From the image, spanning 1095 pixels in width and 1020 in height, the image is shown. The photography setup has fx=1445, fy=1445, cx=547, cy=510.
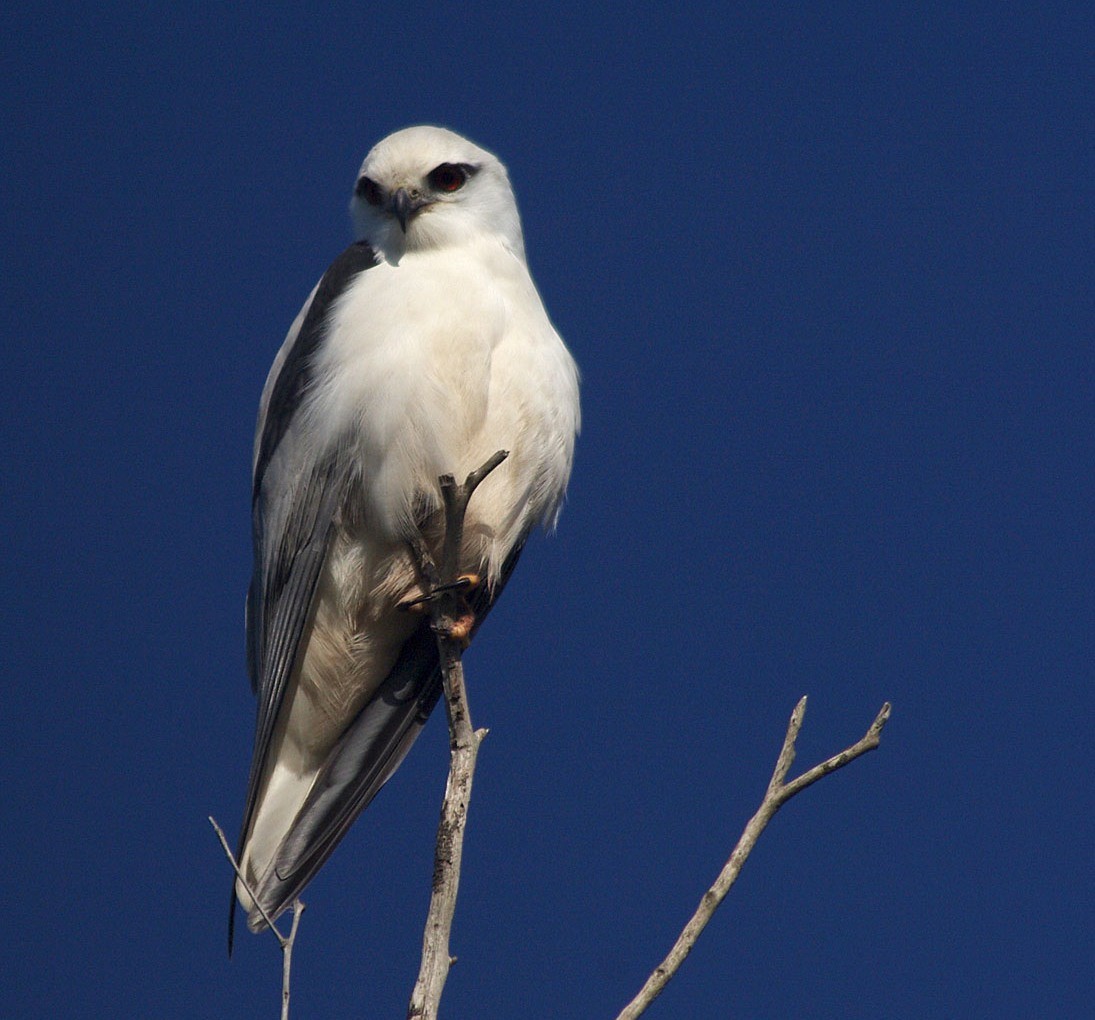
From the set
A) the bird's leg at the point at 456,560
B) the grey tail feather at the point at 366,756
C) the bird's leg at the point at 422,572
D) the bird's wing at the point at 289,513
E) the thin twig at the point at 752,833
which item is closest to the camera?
the thin twig at the point at 752,833

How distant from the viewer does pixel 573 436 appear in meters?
3.85

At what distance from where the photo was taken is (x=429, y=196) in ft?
13.0

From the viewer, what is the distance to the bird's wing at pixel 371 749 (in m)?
3.86

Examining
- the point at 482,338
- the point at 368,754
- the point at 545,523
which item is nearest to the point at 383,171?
the point at 482,338

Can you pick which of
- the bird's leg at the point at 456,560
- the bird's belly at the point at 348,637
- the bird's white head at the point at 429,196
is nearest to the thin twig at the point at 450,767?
the bird's leg at the point at 456,560

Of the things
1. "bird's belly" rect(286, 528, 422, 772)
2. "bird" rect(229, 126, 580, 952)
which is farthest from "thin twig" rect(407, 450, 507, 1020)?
"bird's belly" rect(286, 528, 422, 772)

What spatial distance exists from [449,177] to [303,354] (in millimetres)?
683

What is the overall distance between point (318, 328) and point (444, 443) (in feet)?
1.75

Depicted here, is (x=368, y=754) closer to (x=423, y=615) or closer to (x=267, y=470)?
(x=423, y=615)

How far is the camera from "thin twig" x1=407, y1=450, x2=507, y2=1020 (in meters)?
2.59

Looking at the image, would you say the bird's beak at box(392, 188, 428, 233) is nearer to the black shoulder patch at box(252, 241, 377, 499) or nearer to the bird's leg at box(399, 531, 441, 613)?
the black shoulder patch at box(252, 241, 377, 499)

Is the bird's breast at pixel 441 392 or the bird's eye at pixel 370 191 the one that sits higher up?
the bird's eye at pixel 370 191

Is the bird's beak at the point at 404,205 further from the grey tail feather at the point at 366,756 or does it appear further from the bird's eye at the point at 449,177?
the grey tail feather at the point at 366,756

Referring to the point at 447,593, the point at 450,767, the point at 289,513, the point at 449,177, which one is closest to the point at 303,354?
the point at 289,513
